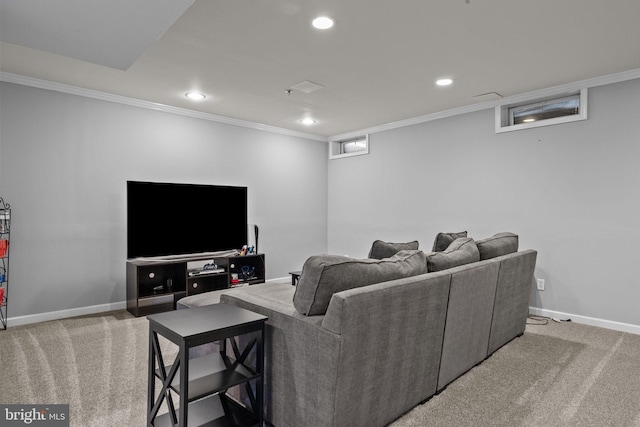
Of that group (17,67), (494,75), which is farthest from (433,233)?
(17,67)

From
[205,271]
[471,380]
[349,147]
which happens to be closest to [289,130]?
[349,147]

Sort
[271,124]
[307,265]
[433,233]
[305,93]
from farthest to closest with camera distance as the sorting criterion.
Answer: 1. [271,124]
2. [433,233]
3. [305,93]
4. [307,265]

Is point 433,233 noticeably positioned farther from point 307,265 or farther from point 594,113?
point 307,265

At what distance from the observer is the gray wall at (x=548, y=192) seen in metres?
3.52

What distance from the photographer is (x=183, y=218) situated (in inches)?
175

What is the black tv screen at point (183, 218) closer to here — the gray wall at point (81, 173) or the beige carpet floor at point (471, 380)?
the gray wall at point (81, 173)

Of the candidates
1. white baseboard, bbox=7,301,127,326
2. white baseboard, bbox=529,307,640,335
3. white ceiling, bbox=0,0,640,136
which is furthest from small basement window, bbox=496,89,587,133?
white baseboard, bbox=7,301,127,326

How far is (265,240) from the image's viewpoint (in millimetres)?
5586

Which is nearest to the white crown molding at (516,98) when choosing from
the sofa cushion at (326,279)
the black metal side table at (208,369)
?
the sofa cushion at (326,279)

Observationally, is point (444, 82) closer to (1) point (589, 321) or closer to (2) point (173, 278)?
(1) point (589, 321)

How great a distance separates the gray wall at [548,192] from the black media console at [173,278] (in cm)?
237

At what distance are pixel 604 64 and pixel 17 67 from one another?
17.2ft

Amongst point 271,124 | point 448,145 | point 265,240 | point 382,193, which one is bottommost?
point 265,240

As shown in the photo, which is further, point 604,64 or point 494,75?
point 494,75
